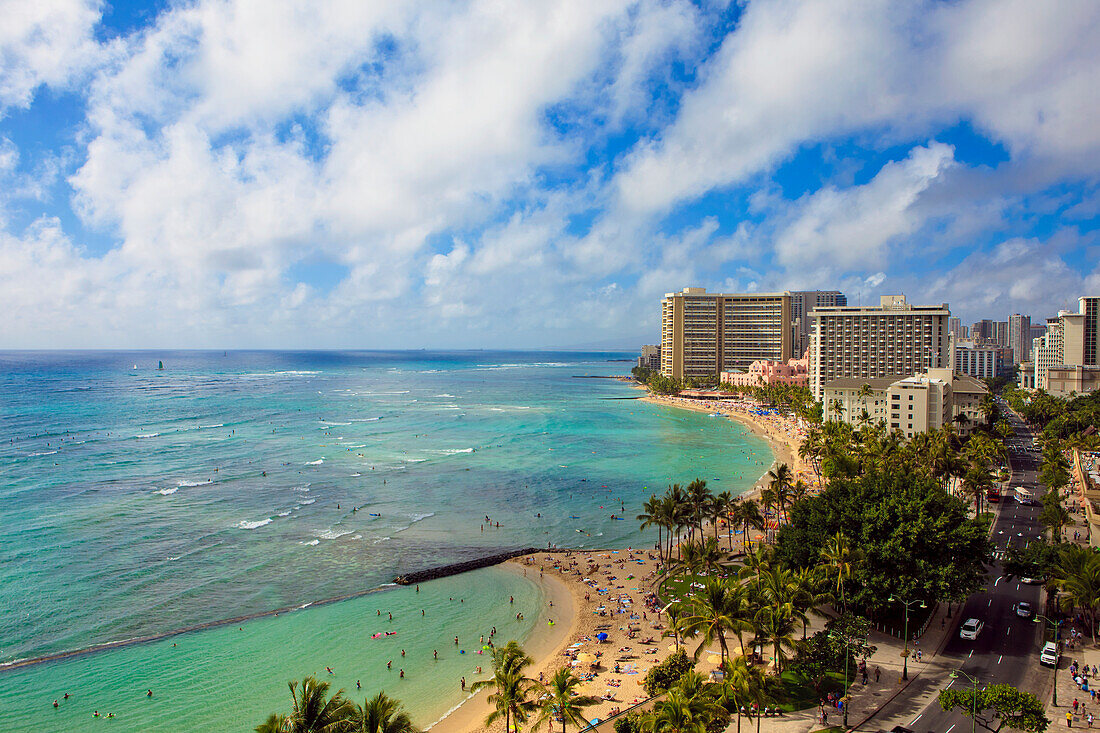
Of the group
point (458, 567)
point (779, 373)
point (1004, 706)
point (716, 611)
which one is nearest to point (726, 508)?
point (458, 567)

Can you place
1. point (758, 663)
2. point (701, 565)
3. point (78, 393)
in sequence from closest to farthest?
point (758, 663), point (701, 565), point (78, 393)

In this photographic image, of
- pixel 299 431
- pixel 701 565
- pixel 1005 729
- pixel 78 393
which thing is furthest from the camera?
pixel 78 393

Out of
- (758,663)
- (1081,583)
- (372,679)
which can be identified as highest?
(1081,583)

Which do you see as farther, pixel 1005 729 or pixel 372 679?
pixel 372 679

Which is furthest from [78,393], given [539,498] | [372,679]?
[372,679]

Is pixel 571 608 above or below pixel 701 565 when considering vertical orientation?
below

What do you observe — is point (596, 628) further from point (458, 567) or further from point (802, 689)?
point (802, 689)

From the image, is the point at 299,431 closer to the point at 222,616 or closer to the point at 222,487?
Answer: the point at 222,487
